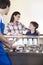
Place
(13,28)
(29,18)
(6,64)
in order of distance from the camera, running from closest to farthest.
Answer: (6,64) < (13,28) < (29,18)

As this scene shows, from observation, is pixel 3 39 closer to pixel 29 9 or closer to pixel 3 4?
pixel 3 4

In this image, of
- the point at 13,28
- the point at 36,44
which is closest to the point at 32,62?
the point at 36,44

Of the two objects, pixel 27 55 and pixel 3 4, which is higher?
pixel 3 4

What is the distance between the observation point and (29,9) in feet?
16.6

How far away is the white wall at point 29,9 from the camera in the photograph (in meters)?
5.02

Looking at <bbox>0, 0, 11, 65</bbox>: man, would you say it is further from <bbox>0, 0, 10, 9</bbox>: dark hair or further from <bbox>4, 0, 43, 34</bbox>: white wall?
<bbox>4, 0, 43, 34</bbox>: white wall

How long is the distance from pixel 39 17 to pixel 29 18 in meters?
0.28

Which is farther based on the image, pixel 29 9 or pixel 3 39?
pixel 29 9

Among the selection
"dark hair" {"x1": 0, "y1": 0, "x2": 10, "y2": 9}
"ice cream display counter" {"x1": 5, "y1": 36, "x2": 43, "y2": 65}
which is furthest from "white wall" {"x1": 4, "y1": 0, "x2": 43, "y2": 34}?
"dark hair" {"x1": 0, "y1": 0, "x2": 10, "y2": 9}

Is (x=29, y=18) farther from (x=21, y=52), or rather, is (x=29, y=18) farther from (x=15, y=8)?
(x=21, y=52)

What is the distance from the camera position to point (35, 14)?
5031 millimetres

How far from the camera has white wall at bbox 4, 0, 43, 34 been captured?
197 inches

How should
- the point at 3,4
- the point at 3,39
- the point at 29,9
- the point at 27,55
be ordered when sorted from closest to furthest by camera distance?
the point at 3,39
the point at 3,4
the point at 27,55
the point at 29,9

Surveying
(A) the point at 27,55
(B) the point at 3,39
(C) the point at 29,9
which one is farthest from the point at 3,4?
(C) the point at 29,9
